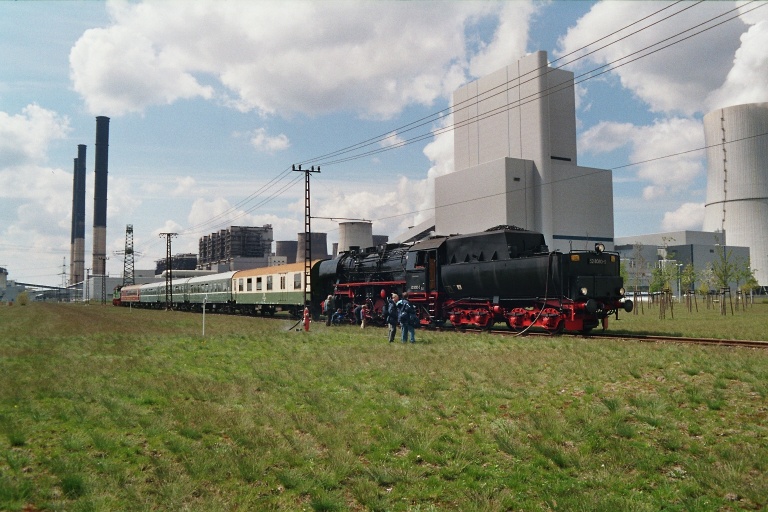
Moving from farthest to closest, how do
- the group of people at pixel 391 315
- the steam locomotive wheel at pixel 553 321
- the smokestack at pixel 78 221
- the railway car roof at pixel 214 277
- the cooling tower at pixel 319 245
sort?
1. the smokestack at pixel 78 221
2. the cooling tower at pixel 319 245
3. the railway car roof at pixel 214 277
4. the group of people at pixel 391 315
5. the steam locomotive wheel at pixel 553 321

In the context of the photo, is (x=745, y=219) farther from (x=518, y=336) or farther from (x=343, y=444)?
(x=343, y=444)

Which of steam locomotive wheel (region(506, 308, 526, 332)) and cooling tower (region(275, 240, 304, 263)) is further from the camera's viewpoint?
cooling tower (region(275, 240, 304, 263))

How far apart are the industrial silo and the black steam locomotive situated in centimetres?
9013

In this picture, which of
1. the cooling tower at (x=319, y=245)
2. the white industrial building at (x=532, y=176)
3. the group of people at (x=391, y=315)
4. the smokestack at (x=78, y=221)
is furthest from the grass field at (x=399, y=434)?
the smokestack at (x=78, y=221)

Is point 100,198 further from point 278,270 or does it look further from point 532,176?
point 278,270

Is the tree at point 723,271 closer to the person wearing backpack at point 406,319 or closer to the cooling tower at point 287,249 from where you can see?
the person wearing backpack at point 406,319

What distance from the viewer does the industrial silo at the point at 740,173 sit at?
317 ft

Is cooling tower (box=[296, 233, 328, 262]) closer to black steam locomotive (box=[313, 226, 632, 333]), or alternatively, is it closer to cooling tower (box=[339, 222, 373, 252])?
cooling tower (box=[339, 222, 373, 252])

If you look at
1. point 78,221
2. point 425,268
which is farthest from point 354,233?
point 78,221

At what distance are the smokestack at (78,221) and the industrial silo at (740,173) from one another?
7096 inches

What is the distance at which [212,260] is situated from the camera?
175375 mm

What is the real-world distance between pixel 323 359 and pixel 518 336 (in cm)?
818

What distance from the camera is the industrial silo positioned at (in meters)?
96.6

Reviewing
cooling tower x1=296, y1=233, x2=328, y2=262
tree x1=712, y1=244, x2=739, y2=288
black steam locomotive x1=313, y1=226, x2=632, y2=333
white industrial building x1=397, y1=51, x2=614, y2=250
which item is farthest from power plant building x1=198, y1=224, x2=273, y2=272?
black steam locomotive x1=313, y1=226, x2=632, y2=333
